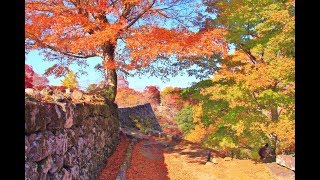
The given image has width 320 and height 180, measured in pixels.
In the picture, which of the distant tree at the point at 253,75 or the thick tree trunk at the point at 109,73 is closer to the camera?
the distant tree at the point at 253,75

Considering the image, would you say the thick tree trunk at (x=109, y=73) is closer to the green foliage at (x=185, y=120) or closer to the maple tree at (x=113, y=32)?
the maple tree at (x=113, y=32)

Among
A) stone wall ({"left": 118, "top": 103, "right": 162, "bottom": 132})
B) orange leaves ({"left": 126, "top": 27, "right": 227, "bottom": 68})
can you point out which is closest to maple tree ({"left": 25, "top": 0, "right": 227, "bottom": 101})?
orange leaves ({"left": 126, "top": 27, "right": 227, "bottom": 68})

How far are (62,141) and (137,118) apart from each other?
21701mm

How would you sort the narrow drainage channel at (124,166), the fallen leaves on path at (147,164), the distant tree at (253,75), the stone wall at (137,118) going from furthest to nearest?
the stone wall at (137,118) → the distant tree at (253,75) → the fallen leaves on path at (147,164) → the narrow drainage channel at (124,166)

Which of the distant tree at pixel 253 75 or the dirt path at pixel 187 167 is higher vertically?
the distant tree at pixel 253 75

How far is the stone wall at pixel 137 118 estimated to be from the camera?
25.6m

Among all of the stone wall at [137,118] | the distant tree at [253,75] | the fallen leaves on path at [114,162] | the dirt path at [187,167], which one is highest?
the distant tree at [253,75]

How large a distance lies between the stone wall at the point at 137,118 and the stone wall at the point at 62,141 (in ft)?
49.6

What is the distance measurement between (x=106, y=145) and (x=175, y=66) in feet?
19.2

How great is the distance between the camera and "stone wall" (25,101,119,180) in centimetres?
433

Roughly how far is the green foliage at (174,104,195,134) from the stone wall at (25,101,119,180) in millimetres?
30471

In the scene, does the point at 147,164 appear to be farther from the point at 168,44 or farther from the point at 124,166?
the point at 168,44

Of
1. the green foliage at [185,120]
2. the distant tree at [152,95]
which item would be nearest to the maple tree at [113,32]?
the green foliage at [185,120]

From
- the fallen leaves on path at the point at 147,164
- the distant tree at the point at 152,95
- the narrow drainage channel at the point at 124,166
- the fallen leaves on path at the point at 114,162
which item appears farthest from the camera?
the distant tree at the point at 152,95
